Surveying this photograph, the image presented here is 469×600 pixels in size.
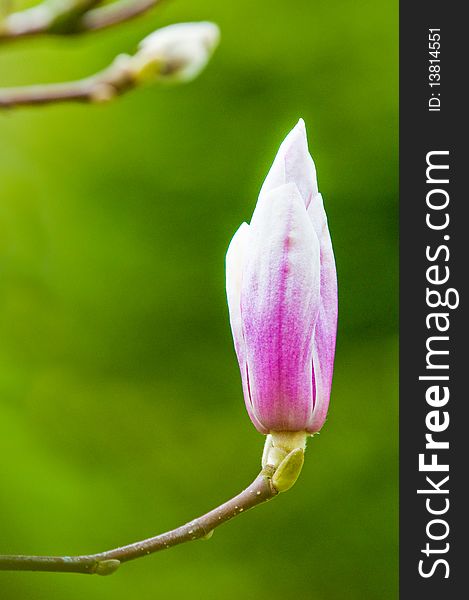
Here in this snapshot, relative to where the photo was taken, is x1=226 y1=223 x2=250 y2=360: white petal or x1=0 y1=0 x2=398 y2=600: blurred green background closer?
x1=226 y1=223 x2=250 y2=360: white petal

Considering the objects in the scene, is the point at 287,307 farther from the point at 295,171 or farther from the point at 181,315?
the point at 181,315

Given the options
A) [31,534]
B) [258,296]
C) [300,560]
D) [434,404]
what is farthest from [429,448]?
[31,534]

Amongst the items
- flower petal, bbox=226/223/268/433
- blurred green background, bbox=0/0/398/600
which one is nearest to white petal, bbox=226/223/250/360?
flower petal, bbox=226/223/268/433

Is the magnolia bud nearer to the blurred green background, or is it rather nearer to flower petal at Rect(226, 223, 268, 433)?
flower petal at Rect(226, 223, 268, 433)

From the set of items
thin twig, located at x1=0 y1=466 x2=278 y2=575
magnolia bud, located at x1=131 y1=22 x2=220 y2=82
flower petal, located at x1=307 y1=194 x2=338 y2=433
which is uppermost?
magnolia bud, located at x1=131 y1=22 x2=220 y2=82

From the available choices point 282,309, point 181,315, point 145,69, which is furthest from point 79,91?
point 181,315

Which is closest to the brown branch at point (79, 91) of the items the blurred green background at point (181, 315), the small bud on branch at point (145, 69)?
the small bud on branch at point (145, 69)
